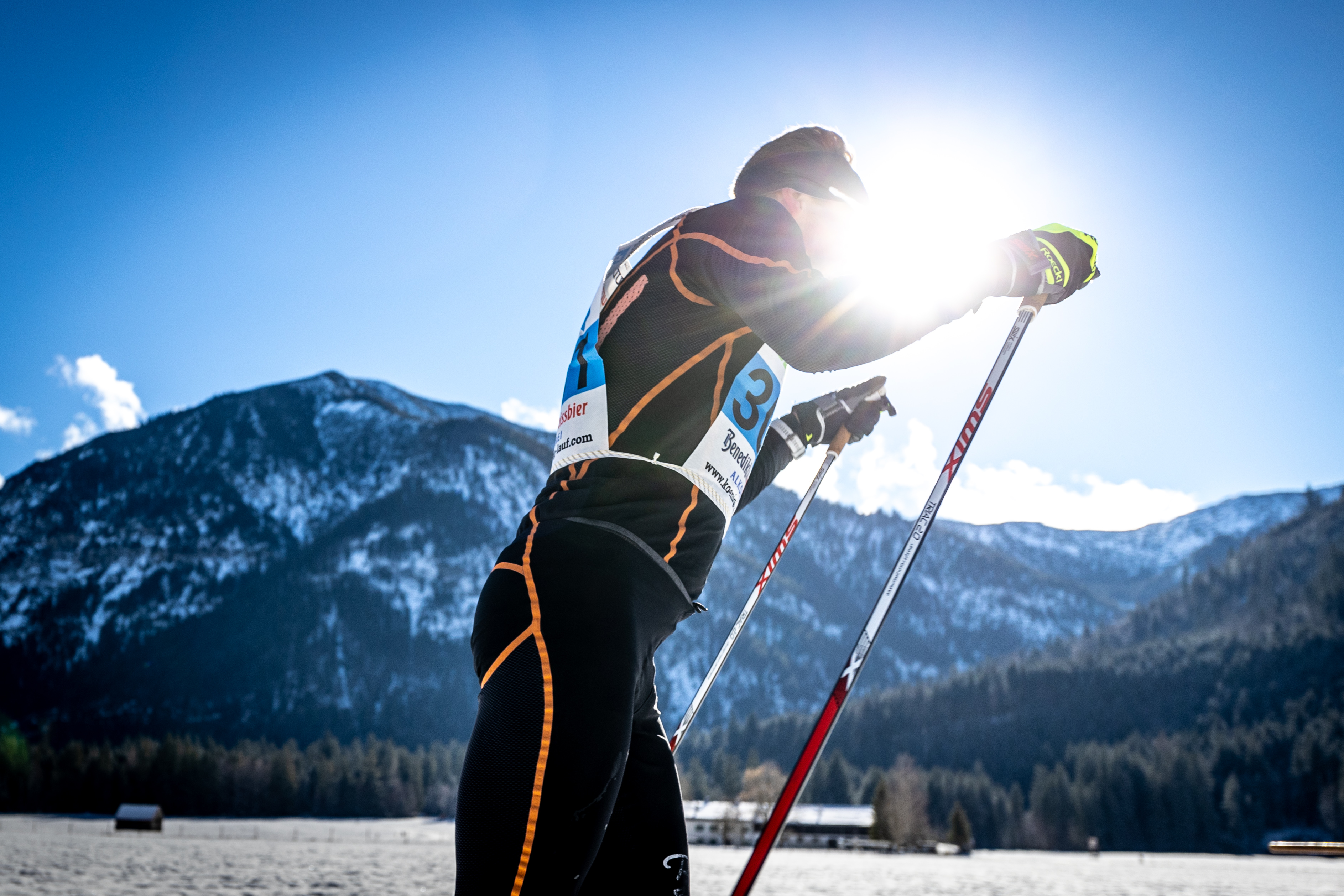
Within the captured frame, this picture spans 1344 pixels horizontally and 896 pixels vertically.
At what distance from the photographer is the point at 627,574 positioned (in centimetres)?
190

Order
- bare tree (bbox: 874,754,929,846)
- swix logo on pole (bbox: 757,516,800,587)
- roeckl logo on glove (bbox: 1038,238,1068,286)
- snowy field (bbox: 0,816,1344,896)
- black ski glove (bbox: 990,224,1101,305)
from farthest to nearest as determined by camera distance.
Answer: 1. bare tree (bbox: 874,754,929,846)
2. snowy field (bbox: 0,816,1344,896)
3. swix logo on pole (bbox: 757,516,800,587)
4. roeckl logo on glove (bbox: 1038,238,1068,286)
5. black ski glove (bbox: 990,224,1101,305)

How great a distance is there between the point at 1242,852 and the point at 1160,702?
41.2 m

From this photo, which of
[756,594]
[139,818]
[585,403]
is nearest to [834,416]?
[756,594]

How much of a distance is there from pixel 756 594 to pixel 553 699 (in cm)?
159

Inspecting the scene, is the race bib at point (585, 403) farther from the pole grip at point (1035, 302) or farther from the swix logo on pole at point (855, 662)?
the pole grip at point (1035, 302)

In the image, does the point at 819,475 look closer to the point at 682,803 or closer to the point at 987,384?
the point at 987,384

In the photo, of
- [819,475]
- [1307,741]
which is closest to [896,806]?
A: [1307,741]

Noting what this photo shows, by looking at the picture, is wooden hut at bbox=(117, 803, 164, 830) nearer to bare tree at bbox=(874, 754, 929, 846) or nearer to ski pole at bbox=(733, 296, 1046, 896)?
bare tree at bbox=(874, 754, 929, 846)

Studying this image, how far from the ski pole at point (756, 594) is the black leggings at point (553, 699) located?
0.98 m

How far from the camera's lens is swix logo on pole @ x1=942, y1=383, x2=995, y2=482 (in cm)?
292

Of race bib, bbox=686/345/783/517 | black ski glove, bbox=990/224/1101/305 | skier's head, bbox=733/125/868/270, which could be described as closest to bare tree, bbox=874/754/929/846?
black ski glove, bbox=990/224/1101/305

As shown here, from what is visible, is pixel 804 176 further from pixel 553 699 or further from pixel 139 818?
pixel 139 818

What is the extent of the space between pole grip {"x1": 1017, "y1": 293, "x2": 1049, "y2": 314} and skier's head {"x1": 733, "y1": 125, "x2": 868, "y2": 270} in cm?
68

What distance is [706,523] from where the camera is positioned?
6.98 ft
